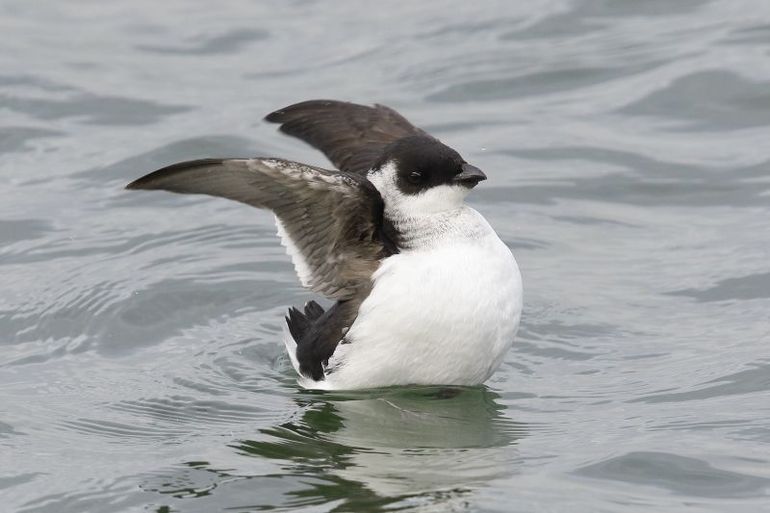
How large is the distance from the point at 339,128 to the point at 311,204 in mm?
1595

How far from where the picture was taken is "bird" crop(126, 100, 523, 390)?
297 inches

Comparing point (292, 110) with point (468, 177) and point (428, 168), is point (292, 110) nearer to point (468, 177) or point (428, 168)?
point (428, 168)

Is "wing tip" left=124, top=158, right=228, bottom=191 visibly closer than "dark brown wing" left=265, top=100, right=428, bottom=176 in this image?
Yes

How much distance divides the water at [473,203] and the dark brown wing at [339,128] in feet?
3.89

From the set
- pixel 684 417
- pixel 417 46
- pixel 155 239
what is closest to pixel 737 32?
pixel 417 46

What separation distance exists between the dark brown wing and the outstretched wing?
115cm

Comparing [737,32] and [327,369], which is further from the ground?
[737,32]

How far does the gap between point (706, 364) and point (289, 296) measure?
2731 millimetres

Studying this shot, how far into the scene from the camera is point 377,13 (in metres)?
16.5

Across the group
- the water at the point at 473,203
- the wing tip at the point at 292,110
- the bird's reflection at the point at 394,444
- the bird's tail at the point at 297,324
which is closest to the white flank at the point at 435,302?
the bird's reflection at the point at 394,444

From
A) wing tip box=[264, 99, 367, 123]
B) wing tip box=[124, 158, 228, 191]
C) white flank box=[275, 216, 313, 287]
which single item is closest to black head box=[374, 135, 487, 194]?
white flank box=[275, 216, 313, 287]

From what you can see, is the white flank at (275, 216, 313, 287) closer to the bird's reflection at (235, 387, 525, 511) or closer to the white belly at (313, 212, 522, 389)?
the white belly at (313, 212, 522, 389)

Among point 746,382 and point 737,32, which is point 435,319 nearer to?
point 746,382

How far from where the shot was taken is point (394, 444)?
7.40 metres
